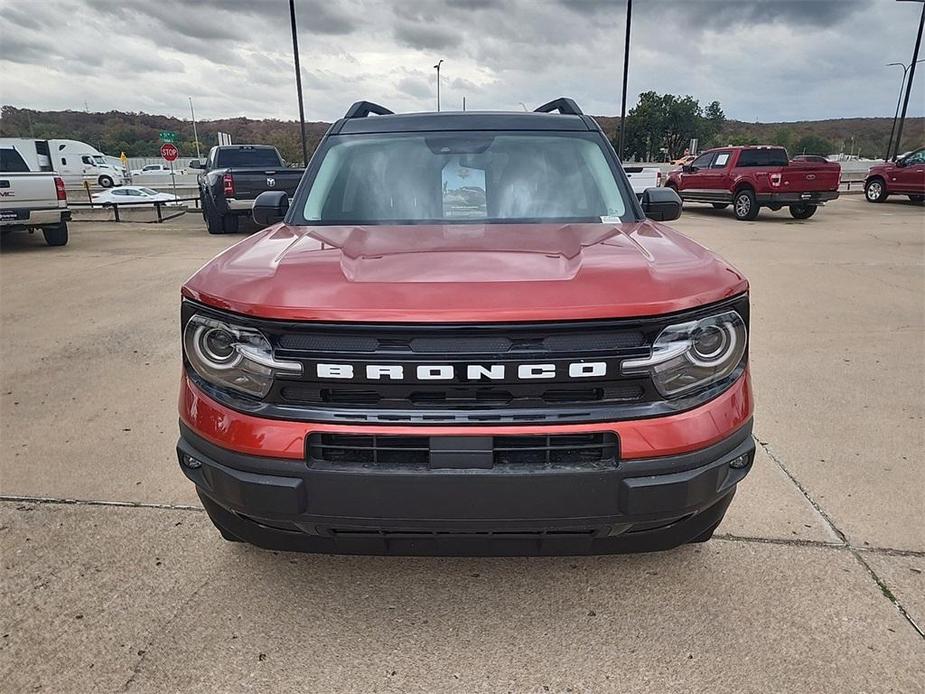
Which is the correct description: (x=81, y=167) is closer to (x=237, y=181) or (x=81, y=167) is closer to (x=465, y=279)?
A: (x=237, y=181)

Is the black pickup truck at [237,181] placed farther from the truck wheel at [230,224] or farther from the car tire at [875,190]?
the car tire at [875,190]

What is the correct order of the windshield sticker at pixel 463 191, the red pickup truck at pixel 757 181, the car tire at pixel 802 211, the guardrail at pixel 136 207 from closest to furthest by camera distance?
the windshield sticker at pixel 463 191
the red pickup truck at pixel 757 181
the car tire at pixel 802 211
the guardrail at pixel 136 207

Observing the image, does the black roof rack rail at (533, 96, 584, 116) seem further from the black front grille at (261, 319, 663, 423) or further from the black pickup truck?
the black pickup truck

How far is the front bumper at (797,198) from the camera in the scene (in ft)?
50.3

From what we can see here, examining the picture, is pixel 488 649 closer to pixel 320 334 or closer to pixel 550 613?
pixel 550 613

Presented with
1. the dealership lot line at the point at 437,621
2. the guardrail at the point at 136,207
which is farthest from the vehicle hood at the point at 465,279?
the guardrail at the point at 136,207

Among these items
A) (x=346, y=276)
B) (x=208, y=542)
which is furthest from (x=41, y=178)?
(x=346, y=276)

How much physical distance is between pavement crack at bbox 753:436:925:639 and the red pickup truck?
14042 millimetres

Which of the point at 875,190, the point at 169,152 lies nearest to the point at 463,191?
the point at 875,190

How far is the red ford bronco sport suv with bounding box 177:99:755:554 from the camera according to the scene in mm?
1737

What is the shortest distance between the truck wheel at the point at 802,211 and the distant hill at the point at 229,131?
47.5 meters

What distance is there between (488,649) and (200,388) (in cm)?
126

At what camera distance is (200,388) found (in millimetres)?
1941

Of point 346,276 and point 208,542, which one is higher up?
point 346,276
